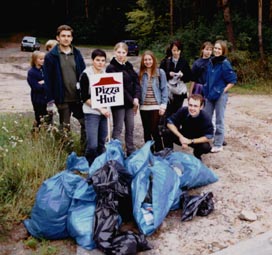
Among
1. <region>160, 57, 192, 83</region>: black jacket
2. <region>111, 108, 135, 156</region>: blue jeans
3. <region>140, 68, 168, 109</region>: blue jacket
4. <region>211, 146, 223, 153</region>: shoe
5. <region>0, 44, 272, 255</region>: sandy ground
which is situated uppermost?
<region>160, 57, 192, 83</region>: black jacket

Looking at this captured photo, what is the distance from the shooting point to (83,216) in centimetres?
372

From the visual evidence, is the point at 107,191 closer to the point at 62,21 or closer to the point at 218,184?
the point at 218,184

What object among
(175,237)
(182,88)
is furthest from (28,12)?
(175,237)

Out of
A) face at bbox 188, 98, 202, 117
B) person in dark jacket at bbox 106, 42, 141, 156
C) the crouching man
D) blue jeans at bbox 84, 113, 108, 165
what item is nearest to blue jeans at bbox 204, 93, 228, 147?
the crouching man

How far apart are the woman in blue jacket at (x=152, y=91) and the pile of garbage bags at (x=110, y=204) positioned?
4.25 ft

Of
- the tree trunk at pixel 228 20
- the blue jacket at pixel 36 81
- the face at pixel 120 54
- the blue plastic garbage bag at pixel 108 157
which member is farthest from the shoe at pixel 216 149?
the tree trunk at pixel 228 20

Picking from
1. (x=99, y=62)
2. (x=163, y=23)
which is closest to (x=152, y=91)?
(x=99, y=62)

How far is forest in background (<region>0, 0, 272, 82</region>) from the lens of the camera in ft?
49.9

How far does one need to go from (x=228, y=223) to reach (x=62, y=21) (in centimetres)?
3742

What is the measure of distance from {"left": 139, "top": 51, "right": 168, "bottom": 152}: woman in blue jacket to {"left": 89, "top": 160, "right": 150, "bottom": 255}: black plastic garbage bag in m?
1.63

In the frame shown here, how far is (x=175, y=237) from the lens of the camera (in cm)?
383

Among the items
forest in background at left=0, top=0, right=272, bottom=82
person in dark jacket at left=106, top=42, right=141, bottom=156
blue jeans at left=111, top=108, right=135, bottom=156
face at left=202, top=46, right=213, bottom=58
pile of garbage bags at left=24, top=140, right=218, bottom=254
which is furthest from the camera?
forest in background at left=0, top=0, right=272, bottom=82

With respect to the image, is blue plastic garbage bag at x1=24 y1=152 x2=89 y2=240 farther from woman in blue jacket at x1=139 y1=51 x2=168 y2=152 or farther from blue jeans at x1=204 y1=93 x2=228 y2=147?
blue jeans at x1=204 y1=93 x2=228 y2=147

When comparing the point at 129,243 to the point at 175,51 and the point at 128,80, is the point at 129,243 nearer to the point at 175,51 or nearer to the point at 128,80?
the point at 128,80
